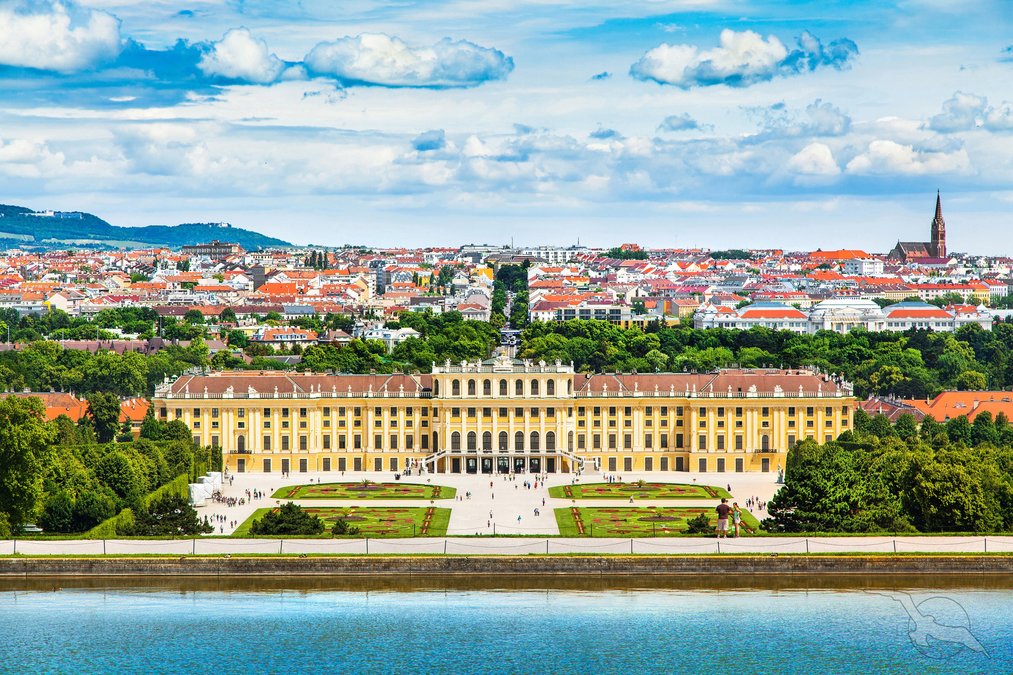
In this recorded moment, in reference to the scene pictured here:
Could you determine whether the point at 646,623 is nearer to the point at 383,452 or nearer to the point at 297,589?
the point at 297,589

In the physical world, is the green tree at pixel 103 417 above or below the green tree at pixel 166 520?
A: above

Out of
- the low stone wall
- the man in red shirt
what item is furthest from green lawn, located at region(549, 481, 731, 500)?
the low stone wall

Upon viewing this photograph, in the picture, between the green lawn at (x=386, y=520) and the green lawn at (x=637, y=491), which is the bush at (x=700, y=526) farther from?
the green lawn at (x=637, y=491)

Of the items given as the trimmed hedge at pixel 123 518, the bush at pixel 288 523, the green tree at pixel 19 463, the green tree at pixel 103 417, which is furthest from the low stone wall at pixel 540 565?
the green tree at pixel 103 417

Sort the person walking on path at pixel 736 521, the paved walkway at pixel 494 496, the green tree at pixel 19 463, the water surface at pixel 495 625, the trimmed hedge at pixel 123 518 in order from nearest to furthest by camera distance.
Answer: the water surface at pixel 495 625
the green tree at pixel 19 463
the trimmed hedge at pixel 123 518
the person walking on path at pixel 736 521
the paved walkway at pixel 494 496

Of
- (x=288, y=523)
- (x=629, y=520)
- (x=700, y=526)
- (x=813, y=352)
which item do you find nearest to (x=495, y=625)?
(x=288, y=523)

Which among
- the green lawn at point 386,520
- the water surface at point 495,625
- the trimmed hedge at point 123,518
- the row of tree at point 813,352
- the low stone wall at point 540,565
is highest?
the row of tree at point 813,352

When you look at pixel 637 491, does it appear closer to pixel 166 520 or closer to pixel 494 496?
pixel 494 496
